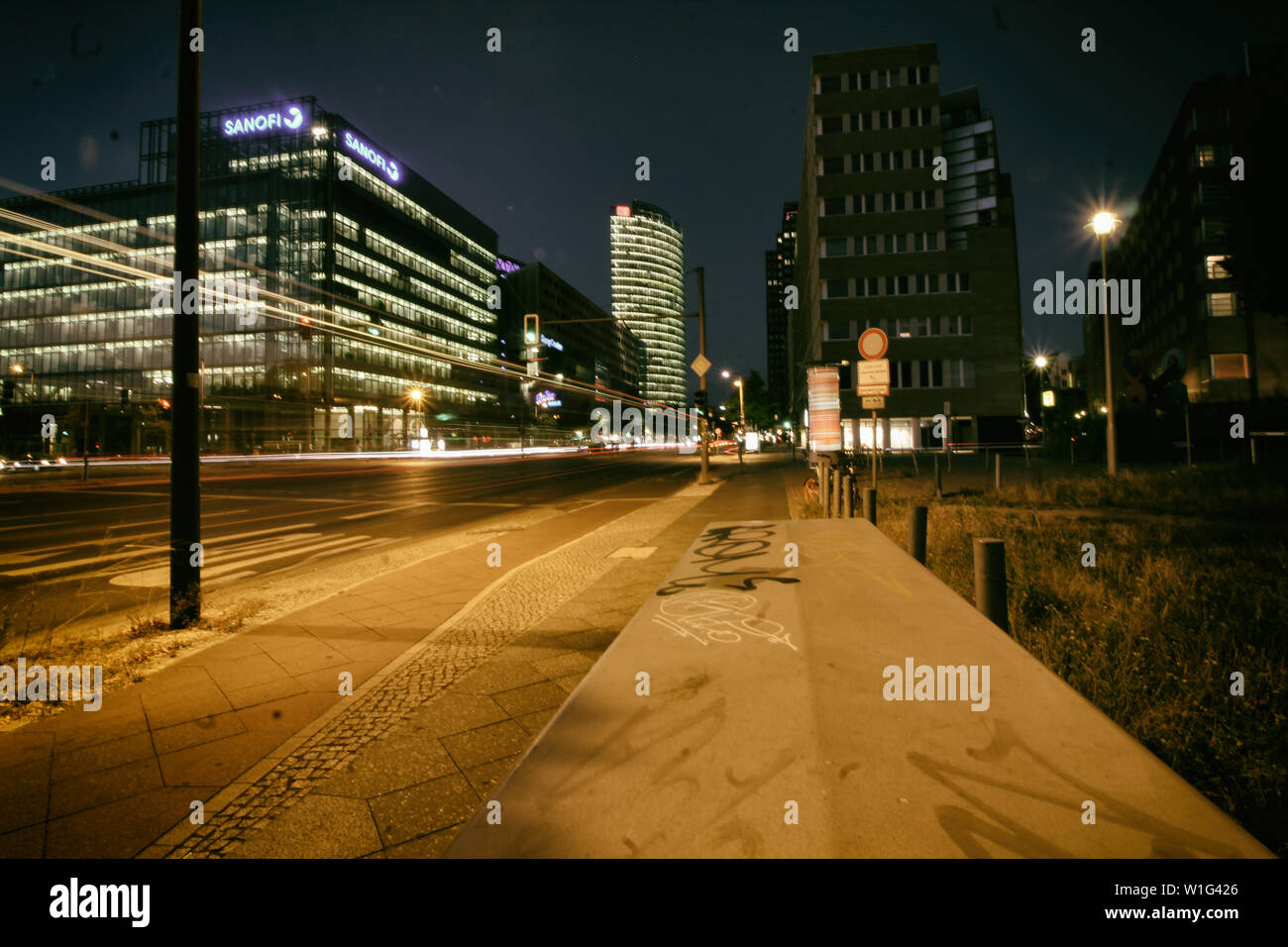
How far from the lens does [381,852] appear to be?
212cm

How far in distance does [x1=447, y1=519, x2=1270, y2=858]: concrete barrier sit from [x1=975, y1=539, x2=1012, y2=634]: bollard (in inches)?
13.4

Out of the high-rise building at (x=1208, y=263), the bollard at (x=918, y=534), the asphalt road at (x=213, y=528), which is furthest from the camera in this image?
the high-rise building at (x=1208, y=263)

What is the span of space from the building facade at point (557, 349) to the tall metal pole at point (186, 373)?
8767 cm

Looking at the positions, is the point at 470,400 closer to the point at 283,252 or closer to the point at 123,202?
the point at 283,252

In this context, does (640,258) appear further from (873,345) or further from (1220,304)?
(873,345)

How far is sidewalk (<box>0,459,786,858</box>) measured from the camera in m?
2.31

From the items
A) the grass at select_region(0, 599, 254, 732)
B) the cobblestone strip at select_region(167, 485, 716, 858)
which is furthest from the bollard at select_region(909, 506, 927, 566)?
the grass at select_region(0, 599, 254, 732)

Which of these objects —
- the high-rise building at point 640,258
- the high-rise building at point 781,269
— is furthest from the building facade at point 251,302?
the high-rise building at point 781,269

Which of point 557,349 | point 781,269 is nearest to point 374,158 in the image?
point 557,349

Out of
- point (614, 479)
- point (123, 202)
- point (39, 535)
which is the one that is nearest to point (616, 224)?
point (123, 202)

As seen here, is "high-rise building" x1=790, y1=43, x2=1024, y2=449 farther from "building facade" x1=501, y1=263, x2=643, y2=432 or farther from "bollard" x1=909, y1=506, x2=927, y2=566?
"building facade" x1=501, y1=263, x2=643, y2=432

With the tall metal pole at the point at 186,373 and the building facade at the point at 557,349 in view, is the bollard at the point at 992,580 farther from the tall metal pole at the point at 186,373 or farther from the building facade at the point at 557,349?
the building facade at the point at 557,349

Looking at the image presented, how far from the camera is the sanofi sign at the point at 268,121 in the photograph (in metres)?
58.9
